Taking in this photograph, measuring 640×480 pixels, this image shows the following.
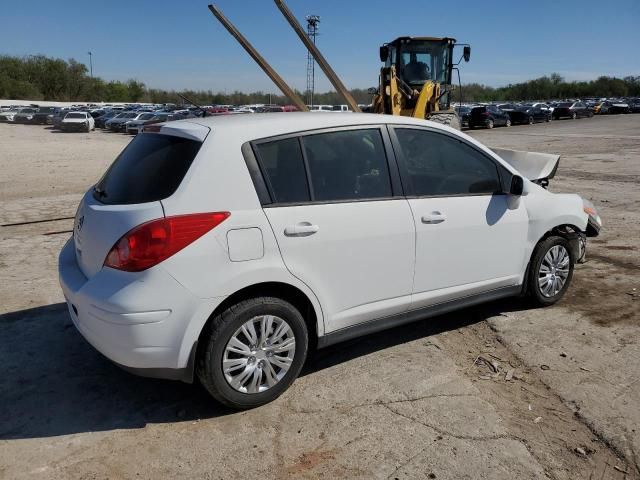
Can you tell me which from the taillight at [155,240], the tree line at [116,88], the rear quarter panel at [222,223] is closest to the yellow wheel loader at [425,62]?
the rear quarter panel at [222,223]

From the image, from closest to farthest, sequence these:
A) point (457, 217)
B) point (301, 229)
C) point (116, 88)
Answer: point (301, 229), point (457, 217), point (116, 88)

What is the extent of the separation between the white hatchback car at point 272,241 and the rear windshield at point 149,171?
12mm

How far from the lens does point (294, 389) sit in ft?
11.8

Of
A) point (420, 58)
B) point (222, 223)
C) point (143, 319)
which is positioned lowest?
point (143, 319)

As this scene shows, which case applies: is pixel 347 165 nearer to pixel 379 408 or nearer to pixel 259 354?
pixel 259 354

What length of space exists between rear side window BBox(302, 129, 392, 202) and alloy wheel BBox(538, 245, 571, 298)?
5.96 feet

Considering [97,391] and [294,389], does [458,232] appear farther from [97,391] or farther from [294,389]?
[97,391]

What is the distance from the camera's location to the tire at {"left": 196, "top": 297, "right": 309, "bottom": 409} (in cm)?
311

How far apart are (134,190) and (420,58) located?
14.4 meters

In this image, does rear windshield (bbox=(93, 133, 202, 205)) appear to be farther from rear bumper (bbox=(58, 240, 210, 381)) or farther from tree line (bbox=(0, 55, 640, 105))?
tree line (bbox=(0, 55, 640, 105))

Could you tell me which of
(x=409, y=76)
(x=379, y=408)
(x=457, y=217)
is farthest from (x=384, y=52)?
(x=379, y=408)

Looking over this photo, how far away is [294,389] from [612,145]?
23.9 m

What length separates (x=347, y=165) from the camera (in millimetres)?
3652

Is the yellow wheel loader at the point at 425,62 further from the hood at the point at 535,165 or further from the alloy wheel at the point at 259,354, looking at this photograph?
the alloy wheel at the point at 259,354
